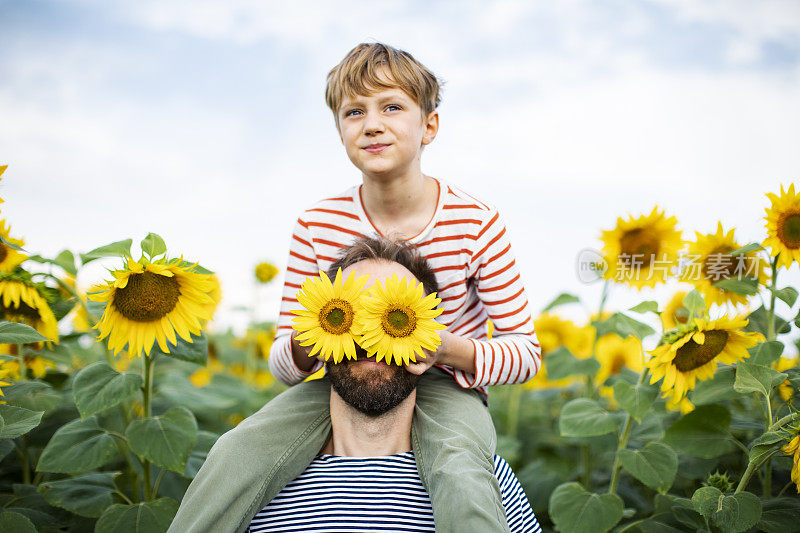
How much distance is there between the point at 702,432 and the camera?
2867mm

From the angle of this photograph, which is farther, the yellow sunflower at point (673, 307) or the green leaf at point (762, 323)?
the yellow sunflower at point (673, 307)

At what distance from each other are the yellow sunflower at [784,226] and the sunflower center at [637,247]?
2.11 ft

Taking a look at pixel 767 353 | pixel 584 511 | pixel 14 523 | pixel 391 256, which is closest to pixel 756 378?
pixel 767 353

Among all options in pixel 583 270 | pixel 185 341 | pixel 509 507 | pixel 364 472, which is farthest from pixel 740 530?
pixel 185 341

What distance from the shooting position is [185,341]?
273 cm

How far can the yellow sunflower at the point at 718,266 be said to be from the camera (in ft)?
9.63

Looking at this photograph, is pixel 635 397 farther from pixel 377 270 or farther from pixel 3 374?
pixel 3 374

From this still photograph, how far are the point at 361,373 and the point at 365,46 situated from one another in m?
1.36

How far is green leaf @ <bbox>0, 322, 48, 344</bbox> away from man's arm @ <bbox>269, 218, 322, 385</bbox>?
0.84m

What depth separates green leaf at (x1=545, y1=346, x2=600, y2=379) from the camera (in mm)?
3264

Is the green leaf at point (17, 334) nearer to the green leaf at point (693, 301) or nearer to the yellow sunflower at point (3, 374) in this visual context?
the yellow sunflower at point (3, 374)

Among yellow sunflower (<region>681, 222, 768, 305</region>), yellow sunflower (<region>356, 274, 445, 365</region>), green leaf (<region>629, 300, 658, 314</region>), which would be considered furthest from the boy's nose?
yellow sunflower (<region>681, 222, 768, 305</region>)

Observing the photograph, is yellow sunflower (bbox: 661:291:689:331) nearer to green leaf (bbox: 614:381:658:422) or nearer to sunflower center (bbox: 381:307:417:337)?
green leaf (bbox: 614:381:658:422)

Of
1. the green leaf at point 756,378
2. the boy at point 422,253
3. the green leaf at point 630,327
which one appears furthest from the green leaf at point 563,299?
the green leaf at point 756,378
